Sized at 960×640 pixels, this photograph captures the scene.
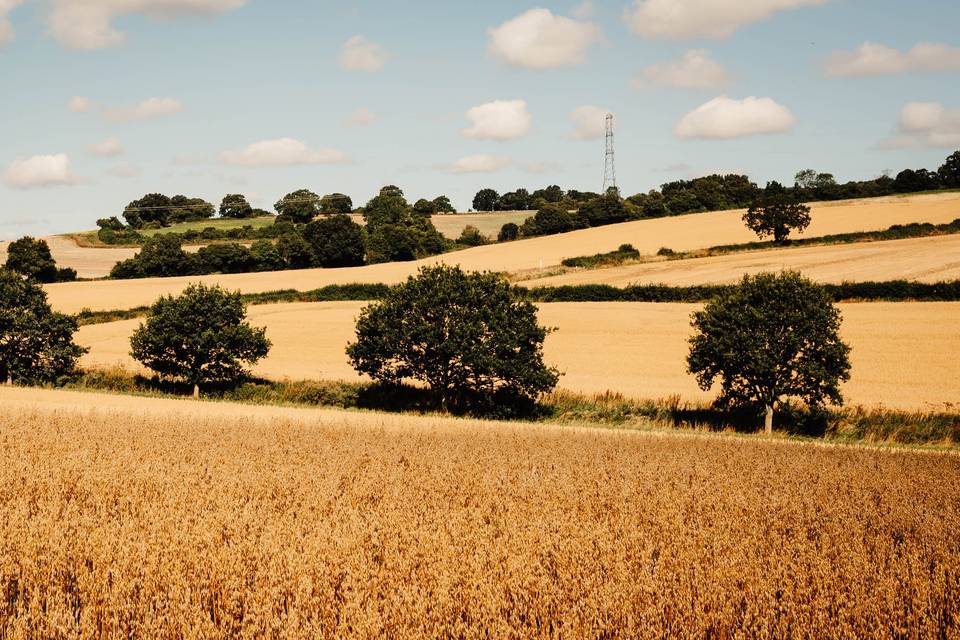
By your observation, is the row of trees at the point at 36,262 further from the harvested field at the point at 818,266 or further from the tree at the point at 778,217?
the tree at the point at 778,217

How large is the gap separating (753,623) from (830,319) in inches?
956

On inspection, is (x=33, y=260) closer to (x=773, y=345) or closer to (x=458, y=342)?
(x=458, y=342)

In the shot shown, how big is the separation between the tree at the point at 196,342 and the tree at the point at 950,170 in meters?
115

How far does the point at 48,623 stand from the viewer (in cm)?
596

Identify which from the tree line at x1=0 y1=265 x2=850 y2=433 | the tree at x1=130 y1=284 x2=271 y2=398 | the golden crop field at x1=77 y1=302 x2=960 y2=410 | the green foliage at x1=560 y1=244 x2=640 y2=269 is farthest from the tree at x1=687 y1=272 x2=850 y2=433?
the green foliage at x1=560 y1=244 x2=640 y2=269

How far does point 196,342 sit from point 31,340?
9289mm

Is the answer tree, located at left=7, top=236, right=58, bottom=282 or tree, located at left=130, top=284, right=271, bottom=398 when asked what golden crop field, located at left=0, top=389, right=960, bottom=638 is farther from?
tree, located at left=7, top=236, right=58, bottom=282

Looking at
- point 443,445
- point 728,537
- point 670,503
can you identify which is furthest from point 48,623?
point 443,445

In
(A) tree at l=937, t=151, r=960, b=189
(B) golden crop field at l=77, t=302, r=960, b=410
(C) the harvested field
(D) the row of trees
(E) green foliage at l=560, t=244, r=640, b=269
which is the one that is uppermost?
(A) tree at l=937, t=151, r=960, b=189

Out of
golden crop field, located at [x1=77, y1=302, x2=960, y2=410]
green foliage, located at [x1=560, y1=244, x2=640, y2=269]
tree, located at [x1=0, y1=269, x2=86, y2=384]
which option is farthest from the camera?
green foliage, located at [x1=560, y1=244, x2=640, y2=269]

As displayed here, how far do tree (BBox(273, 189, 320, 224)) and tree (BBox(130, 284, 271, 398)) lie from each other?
9246cm

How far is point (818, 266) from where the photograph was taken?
5994 centimetres

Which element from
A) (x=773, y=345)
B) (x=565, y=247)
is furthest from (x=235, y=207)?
(x=773, y=345)

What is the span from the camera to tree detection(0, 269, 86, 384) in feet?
121
